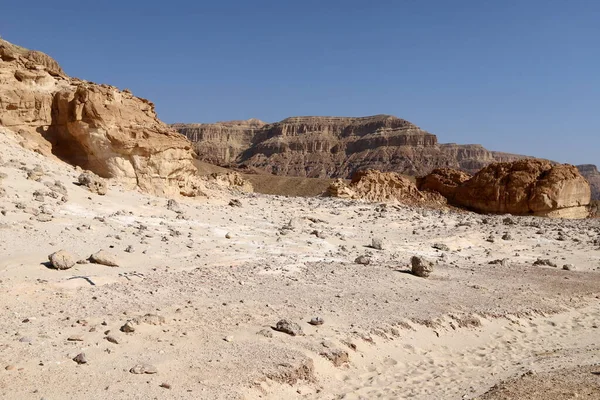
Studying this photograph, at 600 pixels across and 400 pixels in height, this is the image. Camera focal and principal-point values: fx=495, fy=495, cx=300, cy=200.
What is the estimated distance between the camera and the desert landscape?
476cm

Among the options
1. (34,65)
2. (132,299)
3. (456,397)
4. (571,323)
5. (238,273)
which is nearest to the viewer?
(456,397)

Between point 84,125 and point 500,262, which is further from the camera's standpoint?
point 84,125

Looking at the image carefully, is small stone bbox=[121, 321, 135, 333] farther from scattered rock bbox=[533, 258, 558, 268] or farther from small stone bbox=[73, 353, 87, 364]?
scattered rock bbox=[533, 258, 558, 268]

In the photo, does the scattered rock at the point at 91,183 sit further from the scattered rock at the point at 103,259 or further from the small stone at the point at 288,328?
the small stone at the point at 288,328

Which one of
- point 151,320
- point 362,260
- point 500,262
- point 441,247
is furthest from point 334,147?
point 151,320

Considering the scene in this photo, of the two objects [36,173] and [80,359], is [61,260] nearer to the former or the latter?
[80,359]

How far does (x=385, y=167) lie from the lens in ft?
344

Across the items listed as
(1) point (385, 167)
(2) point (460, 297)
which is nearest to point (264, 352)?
(2) point (460, 297)

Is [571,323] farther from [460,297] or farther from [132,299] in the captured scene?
[132,299]

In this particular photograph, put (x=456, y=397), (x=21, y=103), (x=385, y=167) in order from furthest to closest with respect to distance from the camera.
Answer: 1. (x=385, y=167)
2. (x=21, y=103)
3. (x=456, y=397)

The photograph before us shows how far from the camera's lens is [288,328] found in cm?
578

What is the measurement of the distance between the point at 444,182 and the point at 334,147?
3433 inches

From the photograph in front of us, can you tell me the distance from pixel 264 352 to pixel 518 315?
16.5ft

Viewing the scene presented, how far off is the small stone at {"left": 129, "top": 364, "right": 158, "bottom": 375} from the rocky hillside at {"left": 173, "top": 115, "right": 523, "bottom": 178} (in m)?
94.8
